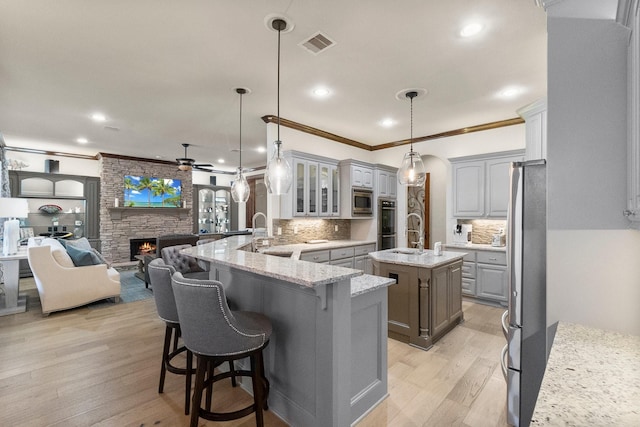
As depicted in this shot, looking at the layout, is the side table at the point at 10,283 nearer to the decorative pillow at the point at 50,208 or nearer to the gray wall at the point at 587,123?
the decorative pillow at the point at 50,208

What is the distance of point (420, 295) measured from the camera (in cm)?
305

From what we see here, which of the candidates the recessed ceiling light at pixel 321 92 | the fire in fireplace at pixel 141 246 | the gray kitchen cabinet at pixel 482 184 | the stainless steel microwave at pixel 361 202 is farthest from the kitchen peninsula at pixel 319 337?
the fire in fireplace at pixel 141 246

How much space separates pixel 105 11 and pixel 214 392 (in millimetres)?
3020

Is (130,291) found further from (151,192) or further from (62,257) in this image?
(151,192)

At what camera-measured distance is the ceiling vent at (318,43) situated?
8.11 feet

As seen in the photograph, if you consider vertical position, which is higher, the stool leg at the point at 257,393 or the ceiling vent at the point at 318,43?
the ceiling vent at the point at 318,43

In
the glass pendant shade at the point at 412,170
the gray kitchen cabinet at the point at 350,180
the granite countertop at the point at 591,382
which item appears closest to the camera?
the granite countertop at the point at 591,382

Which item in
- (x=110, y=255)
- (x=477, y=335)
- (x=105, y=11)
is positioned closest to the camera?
(x=105, y=11)

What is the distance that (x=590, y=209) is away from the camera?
4.55 feet

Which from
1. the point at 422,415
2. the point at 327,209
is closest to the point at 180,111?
the point at 327,209

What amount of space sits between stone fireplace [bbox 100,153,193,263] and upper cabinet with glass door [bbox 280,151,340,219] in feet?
16.7

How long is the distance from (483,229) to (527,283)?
359 cm

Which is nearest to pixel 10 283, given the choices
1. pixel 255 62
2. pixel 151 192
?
pixel 151 192

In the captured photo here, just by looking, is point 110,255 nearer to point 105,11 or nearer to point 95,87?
point 95,87
